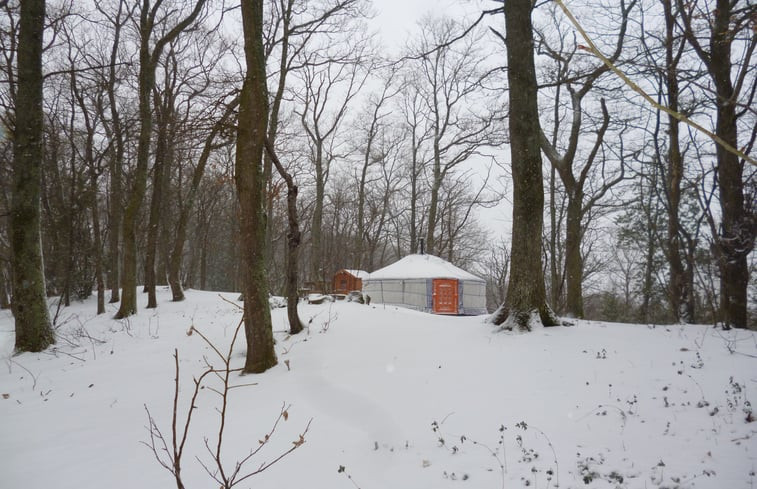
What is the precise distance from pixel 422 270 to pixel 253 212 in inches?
519

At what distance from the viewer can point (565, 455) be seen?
2932mm

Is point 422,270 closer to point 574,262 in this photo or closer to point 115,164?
point 574,262

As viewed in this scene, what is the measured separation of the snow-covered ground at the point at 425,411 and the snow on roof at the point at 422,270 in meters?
11.2

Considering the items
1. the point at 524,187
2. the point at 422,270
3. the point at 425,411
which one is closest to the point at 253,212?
the point at 425,411

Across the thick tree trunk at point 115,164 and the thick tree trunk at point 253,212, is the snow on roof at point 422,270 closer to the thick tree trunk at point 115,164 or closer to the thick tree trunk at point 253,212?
the thick tree trunk at point 115,164

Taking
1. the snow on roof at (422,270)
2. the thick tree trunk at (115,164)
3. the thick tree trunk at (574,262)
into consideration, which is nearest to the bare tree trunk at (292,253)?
the thick tree trunk at (574,262)

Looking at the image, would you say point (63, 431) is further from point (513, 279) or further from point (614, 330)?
point (614, 330)

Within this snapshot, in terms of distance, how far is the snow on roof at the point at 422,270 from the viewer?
17.3 metres

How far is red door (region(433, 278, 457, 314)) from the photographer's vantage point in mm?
17125

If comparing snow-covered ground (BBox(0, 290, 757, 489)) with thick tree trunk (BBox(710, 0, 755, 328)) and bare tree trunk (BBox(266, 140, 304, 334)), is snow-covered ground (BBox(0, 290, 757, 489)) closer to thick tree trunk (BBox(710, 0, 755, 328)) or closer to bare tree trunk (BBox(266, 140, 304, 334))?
bare tree trunk (BBox(266, 140, 304, 334))

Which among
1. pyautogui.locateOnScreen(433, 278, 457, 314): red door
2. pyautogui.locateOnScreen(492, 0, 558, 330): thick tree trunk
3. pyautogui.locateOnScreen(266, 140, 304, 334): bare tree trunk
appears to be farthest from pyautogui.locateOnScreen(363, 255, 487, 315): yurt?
pyautogui.locateOnScreen(492, 0, 558, 330): thick tree trunk

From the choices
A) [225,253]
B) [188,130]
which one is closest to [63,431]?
[188,130]

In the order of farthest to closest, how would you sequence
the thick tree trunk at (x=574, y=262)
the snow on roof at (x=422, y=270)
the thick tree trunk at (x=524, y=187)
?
the snow on roof at (x=422, y=270) < the thick tree trunk at (x=574, y=262) < the thick tree trunk at (x=524, y=187)

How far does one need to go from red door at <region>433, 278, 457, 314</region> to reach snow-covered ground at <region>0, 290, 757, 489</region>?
432 inches
